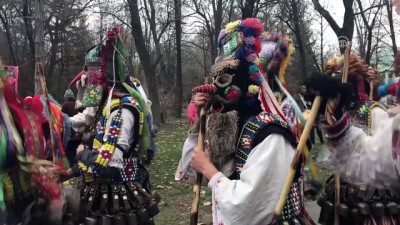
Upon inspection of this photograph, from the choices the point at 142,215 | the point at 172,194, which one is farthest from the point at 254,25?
the point at 172,194

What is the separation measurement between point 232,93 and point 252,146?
389 millimetres

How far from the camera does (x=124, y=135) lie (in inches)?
178

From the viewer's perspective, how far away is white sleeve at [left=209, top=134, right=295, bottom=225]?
295 centimetres

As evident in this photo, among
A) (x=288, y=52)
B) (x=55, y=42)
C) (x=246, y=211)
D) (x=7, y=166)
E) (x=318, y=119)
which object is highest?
(x=55, y=42)

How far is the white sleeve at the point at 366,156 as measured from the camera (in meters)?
2.88

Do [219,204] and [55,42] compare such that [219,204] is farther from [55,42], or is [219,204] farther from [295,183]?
[55,42]

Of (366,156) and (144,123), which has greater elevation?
(144,123)

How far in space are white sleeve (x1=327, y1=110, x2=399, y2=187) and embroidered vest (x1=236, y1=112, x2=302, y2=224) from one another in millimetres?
313

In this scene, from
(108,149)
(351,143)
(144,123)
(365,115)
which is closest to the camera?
(351,143)

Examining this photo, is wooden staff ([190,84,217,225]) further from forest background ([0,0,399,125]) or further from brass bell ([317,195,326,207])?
forest background ([0,0,399,125])

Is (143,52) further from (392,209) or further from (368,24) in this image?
(392,209)

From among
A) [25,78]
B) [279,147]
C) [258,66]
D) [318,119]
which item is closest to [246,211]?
[279,147]

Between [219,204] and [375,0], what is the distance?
21.0 metres

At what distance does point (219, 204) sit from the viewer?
3090 mm
